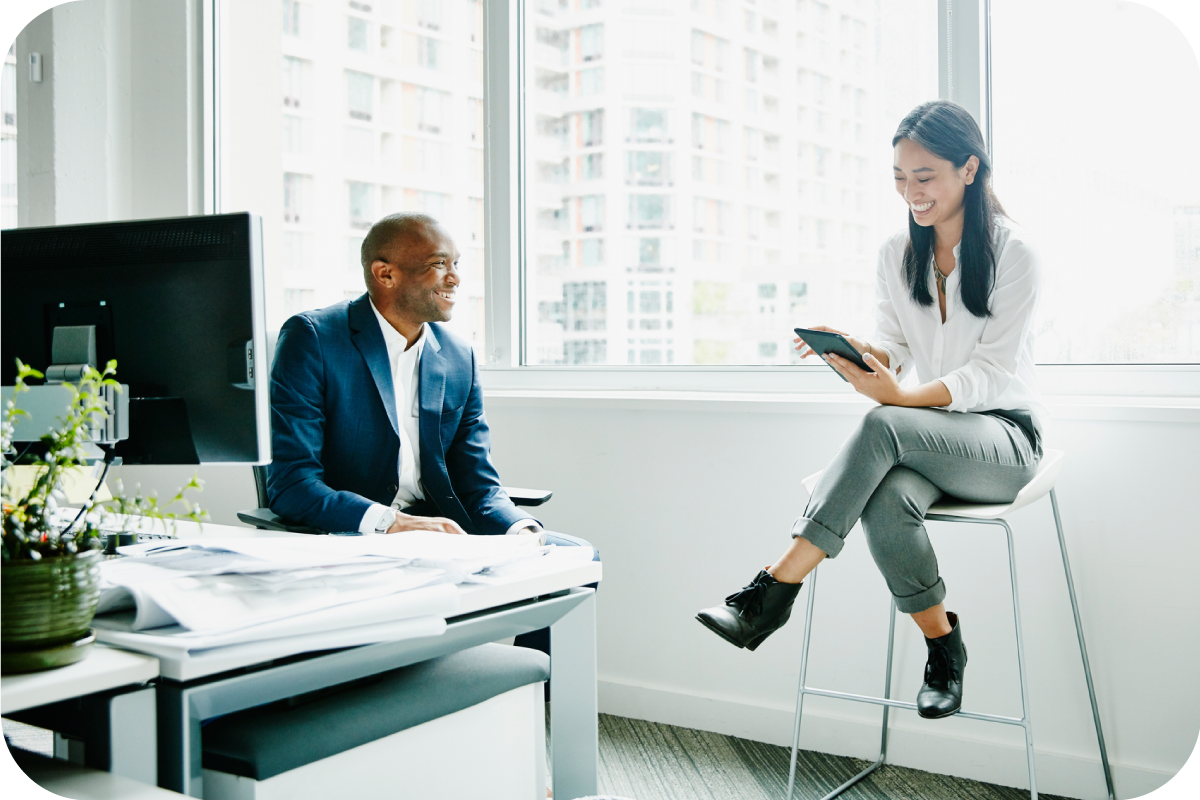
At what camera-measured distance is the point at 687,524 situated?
2.62 metres

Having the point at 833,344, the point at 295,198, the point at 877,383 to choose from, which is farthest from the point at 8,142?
the point at 877,383

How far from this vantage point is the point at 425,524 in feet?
5.65

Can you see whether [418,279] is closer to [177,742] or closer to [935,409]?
[935,409]

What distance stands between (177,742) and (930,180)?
1.87 metres

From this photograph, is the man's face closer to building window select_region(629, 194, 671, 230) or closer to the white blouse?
building window select_region(629, 194, 671, 230)

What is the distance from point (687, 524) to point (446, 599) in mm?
1646

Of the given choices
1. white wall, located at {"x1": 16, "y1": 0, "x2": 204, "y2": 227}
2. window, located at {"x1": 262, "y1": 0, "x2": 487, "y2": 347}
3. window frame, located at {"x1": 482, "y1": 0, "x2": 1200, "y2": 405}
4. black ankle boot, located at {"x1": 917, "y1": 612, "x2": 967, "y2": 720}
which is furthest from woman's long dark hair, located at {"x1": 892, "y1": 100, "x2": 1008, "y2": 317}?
white wall, located at {"x1": 16, "y1": 0, "x2": 204, "y2": 227}

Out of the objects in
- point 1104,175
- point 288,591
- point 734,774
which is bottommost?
point 734,774

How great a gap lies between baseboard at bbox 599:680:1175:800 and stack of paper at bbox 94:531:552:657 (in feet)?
4.98

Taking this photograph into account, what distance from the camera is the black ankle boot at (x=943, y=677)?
73.6 inches

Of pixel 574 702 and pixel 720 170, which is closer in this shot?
pixel 574 702

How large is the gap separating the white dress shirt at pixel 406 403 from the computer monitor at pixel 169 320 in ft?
2.60

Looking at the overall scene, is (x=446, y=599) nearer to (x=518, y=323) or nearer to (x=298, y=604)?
(x=298, y=604)

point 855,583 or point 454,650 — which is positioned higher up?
point 454,650
